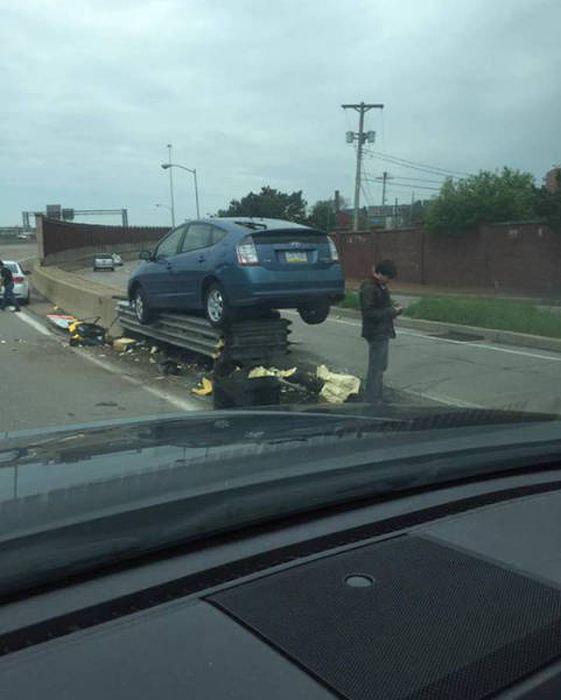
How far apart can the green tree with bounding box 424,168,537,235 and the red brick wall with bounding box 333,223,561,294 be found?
0.64 metres

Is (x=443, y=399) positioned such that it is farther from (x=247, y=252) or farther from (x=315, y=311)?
(x=247, y=252)

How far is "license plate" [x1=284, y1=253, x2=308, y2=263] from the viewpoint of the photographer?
9156 millimetres

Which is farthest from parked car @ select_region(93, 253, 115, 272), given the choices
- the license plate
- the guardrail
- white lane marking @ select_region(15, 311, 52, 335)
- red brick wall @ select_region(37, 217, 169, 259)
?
the license plate

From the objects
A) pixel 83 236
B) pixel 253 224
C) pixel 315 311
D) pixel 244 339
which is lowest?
pixel 244 339

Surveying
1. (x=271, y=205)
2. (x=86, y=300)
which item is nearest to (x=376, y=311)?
(x=86, y=300)

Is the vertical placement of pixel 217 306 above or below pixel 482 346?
above

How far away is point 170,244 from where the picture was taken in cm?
1112

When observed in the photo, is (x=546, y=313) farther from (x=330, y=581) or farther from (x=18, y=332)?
(x=330, y=581)

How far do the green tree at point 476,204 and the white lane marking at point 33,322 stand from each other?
1940 cm

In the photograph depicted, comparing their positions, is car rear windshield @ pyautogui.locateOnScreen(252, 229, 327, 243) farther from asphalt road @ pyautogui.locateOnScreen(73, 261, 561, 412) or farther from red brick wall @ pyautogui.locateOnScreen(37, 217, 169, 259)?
red brick wall @ pyautogui.locateOnScreen(37, 217, 169, 259)

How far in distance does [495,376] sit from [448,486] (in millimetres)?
8247

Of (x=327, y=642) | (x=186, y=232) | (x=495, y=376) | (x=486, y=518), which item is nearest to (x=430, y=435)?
(x=486, y=518)

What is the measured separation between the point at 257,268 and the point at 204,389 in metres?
1.68

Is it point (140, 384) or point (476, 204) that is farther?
point (476, 204)
